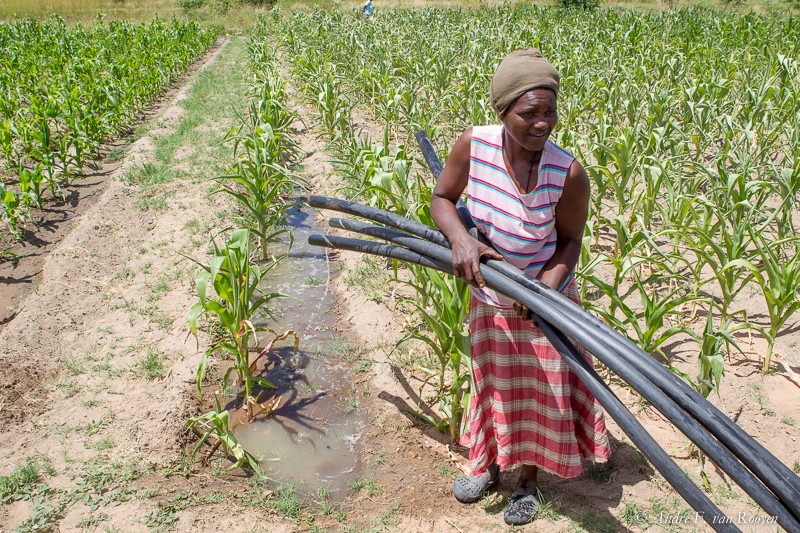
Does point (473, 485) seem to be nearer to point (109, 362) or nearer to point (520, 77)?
point (520, 77)

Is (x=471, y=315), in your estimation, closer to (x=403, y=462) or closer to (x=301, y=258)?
→ (x=403, y=462)

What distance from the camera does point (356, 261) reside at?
4.45 metres

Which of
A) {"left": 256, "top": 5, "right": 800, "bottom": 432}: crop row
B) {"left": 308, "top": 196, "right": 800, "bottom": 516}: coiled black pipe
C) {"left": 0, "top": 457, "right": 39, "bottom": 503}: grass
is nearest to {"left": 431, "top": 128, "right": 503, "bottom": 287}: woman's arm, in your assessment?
{"left": 308, "top": 196, "right": 800, "bottom": 516}: coiled black pipe

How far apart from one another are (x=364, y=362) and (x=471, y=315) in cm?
135

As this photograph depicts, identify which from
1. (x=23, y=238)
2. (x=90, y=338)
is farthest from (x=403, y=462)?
(x=23, y=238)

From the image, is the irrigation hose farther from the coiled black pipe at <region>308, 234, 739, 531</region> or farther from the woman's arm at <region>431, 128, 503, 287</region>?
the woman's arm at <region>431, 128, 503, 287</region>

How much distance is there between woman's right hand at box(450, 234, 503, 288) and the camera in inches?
65.6

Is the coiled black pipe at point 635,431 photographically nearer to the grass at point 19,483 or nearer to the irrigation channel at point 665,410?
the irrigation channel at point 665,410

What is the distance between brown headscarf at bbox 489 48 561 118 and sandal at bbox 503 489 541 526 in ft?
4.54

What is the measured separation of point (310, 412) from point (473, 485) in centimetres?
101

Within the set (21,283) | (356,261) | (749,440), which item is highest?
(749,440)

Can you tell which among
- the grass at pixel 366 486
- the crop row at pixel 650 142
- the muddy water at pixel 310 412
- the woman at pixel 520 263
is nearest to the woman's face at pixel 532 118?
the woman at pixel 520 263

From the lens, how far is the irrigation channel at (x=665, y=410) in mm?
1025

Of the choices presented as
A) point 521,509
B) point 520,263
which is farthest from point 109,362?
point 520,263
